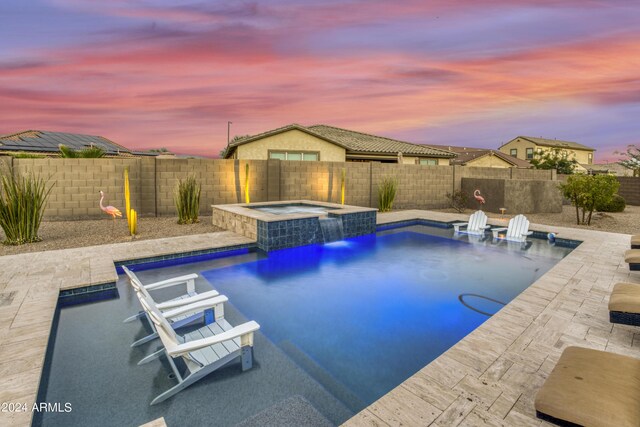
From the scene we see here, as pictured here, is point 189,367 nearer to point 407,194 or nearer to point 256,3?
point 256,3

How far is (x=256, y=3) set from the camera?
32.2ft

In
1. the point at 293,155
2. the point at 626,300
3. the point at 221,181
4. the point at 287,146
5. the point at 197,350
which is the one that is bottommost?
the point at 197,350

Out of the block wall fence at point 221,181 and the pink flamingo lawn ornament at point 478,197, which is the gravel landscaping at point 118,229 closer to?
the block wall fence at point 221,181

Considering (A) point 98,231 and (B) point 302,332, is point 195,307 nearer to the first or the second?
(B) point 302,332

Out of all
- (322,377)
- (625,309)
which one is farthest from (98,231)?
(625,309)

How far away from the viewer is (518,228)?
30.3 ft

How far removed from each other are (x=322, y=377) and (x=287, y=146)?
1555cm

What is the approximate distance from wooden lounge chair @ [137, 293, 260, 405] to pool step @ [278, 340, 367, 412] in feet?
1.83

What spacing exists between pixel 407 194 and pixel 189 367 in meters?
13.1

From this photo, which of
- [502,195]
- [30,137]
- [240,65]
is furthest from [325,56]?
[30,137]

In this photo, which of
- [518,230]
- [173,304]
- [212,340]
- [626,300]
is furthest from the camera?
[518,230]

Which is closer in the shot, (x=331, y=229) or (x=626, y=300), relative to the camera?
(x=626, y=300)

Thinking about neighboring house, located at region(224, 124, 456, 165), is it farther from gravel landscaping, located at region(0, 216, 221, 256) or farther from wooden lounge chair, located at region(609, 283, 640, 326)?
wooden lounge chair, located at region(609, 283, 640, 326)

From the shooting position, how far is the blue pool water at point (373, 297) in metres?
3.60
